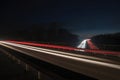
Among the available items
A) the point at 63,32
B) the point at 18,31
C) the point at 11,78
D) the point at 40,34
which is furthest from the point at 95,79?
the point at 18,31

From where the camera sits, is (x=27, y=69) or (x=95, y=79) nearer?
(x=95, y=79)

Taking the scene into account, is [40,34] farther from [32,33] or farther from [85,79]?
[85,79]

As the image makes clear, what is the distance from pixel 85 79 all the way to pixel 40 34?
3546 inches

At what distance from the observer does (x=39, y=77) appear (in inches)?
410

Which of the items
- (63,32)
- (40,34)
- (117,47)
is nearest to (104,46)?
(117,47)

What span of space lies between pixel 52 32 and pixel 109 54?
70321 mm

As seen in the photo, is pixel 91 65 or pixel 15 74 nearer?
pixel 15 74

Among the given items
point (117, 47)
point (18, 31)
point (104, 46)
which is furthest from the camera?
point (18, 31)

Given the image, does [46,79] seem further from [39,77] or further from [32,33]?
[32,33]

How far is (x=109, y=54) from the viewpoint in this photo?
77.8 ft

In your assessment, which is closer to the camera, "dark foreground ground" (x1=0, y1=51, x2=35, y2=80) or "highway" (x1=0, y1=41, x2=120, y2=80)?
"dark foreground ground" (x1=0, y1=51, x2=35, y2=80)

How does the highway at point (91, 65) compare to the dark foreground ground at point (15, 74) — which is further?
the highway at point (91, 65)

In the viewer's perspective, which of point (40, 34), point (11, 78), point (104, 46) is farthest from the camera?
point (40, 34)

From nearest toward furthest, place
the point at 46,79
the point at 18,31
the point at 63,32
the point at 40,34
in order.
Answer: the point at 46,79 → the point at 63,32 → the point at 40,34 → the point at 18,31
